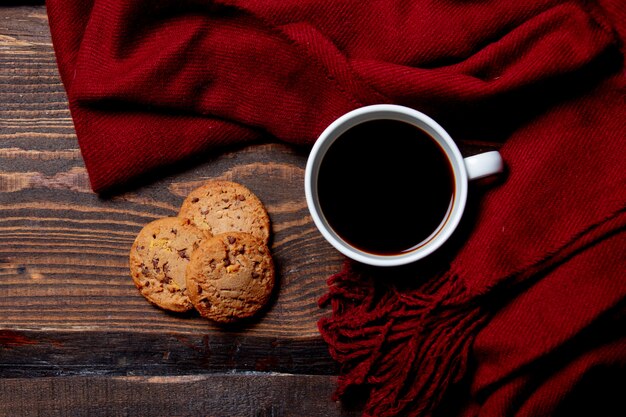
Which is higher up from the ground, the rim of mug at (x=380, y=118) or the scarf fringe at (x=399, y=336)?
the rim of mug at (x=380, y=118)

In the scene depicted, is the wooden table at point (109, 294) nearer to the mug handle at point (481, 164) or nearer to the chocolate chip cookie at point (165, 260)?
the chocolate chip cookie at point (165, 260)

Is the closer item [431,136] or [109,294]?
[431,136]

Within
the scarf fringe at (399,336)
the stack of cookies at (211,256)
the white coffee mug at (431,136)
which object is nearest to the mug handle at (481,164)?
the white coffee mug at (431,136)

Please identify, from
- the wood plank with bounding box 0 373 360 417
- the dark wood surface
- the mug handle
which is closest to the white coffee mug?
the mug handle

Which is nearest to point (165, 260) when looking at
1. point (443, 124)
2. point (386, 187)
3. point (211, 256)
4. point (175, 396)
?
point (211, 256)

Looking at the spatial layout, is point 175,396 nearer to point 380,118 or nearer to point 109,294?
point 109,294

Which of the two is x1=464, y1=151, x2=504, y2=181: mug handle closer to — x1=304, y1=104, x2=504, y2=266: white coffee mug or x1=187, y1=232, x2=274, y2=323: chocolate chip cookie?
x1=304, y1=104, x2=504, y2=266: white coffee mug

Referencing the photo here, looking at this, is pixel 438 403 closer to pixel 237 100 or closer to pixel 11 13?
pixel 237 100
